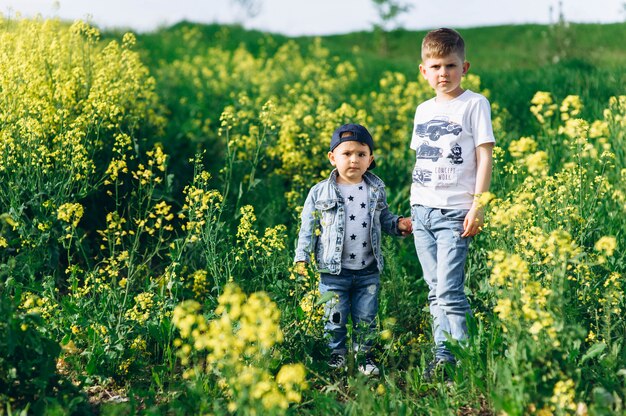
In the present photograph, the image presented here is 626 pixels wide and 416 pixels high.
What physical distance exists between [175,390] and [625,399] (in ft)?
7.03

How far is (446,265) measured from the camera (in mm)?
3480

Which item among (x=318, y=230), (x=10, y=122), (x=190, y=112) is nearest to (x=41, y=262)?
(x=10, y=122)

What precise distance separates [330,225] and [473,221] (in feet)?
2.63

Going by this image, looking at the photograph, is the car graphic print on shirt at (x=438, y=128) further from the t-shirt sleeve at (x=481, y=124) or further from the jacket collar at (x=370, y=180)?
the jacket collar at (x=370, y=180)

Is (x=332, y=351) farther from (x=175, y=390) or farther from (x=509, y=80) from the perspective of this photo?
(x=509, y=80)

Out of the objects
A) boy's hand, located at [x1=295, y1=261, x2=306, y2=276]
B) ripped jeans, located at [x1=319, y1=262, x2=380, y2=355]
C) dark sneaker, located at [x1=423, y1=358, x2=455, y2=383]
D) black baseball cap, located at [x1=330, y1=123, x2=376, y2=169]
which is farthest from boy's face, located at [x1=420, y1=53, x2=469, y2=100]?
dark sneaker, located at [x1=423, y1=358, x2=455, y2=383]

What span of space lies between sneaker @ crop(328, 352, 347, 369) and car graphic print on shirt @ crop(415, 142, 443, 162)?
1202mm

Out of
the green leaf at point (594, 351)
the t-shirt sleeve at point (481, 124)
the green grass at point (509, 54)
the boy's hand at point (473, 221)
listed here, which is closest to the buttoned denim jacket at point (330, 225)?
the boy's hand at point (473, 221)

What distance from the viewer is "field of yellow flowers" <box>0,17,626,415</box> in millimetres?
2756

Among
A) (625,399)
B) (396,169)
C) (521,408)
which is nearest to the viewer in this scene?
(521,408)

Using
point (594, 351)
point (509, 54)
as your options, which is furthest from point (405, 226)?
point (509, 54)

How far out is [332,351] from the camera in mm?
3736

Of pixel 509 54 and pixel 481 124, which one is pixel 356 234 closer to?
pixel 481 124

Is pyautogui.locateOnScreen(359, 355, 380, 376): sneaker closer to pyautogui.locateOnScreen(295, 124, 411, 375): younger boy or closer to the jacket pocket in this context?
pyautogui.locateOnScreen(295, 124, 411, 375): younger boy
